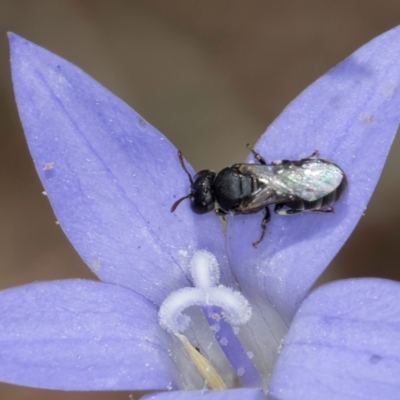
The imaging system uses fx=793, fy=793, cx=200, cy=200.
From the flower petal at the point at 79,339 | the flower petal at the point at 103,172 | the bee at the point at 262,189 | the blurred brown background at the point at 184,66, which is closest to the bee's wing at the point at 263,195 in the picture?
the bee at the point at 262,189

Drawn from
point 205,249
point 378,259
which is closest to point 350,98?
point 205,249

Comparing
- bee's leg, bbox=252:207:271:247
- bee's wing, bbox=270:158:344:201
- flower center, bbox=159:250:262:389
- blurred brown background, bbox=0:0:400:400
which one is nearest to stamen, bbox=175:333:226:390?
flower center, bbox=159:250:262:389

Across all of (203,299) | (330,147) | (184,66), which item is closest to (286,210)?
(330,147)

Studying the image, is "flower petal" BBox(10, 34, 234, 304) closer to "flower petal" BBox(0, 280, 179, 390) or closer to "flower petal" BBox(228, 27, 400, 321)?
"flower petal" BBox(0, 280, 179, 390)

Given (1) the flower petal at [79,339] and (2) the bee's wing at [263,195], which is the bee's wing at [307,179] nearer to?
(2) the bee's wing at [263,195]

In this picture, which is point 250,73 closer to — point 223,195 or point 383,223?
point 383,223

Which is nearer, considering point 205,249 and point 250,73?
point 205,249
